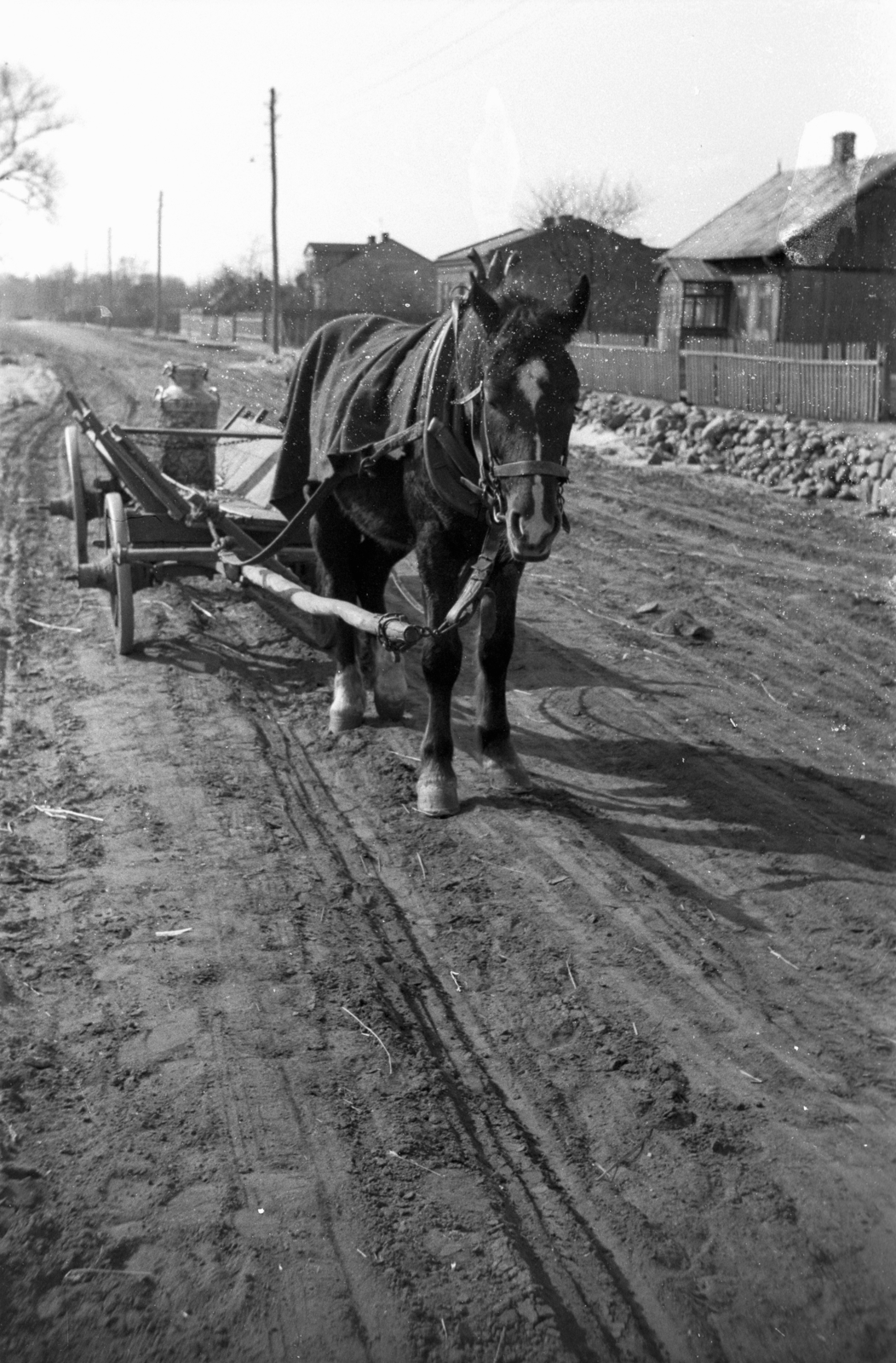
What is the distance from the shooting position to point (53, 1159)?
2764 millimetres

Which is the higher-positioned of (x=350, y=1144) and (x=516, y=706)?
(x=516, y=706)

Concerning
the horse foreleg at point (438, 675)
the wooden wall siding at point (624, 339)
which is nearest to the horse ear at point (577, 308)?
the horse foreleg at point (438, 675)

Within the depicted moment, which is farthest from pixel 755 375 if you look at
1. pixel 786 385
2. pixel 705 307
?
pixel 705 307

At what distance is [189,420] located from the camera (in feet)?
28.3

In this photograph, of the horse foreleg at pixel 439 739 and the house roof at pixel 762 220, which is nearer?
the horse foreleg at pixel 439 739

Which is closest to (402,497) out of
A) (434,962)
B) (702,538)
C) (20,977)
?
(434,962)

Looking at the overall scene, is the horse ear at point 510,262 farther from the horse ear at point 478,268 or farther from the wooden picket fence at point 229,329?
Answer: the wooden picket fence at point 229,329

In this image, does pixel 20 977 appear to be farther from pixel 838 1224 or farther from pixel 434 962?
pixel 838 1224

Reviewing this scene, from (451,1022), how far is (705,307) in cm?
2205

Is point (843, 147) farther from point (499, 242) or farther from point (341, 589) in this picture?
point (499, 242)

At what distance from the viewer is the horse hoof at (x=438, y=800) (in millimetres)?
4883

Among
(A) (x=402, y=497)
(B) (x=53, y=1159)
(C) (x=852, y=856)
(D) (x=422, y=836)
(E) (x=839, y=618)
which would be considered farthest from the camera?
A: (E) (x=839, y=618)

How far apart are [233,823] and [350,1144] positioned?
211 cm

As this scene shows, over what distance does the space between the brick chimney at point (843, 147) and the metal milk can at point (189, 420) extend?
5.35 m
